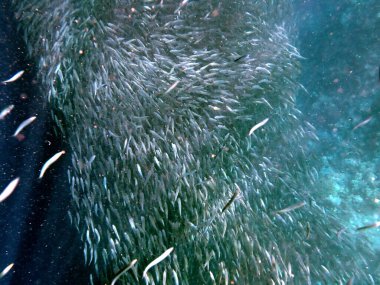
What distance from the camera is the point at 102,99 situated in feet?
18.0

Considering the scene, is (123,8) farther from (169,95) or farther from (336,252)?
(336,252)

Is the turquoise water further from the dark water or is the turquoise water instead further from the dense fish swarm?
the dark water

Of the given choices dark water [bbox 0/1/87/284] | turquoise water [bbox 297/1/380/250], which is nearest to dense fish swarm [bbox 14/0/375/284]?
dark water [bbox 0/1/87/284]

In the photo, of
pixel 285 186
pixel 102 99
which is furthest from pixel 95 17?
pixel 285 186

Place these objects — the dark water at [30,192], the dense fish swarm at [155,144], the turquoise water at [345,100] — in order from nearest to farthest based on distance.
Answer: the dense fish swarm at [155,144] < the dark water at [30,192] < the turquoise water at [345,100]

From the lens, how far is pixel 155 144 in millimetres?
5391

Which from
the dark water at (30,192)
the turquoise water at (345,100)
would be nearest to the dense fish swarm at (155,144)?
the dark water at (30,192)

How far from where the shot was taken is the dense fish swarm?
17.4ft

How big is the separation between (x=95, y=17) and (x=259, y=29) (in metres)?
4.20

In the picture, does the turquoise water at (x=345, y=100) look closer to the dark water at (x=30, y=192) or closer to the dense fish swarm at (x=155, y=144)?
the dense fish swarm at (x=155, y=144)

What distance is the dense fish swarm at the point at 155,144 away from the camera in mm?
5289

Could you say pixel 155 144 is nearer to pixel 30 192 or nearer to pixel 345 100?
pixel 30 192

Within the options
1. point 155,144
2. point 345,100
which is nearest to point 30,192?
point 155,144

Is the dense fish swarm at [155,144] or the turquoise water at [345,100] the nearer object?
the dense fish swarm at [155,144]
